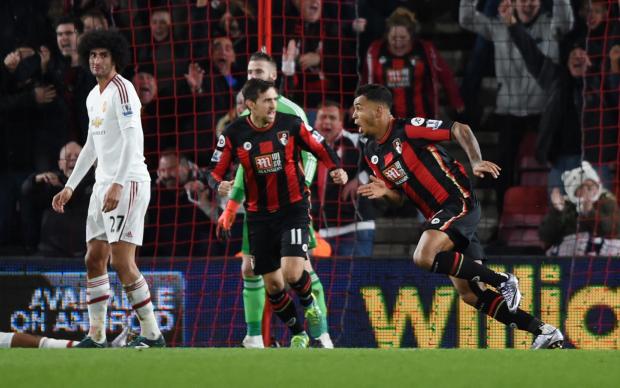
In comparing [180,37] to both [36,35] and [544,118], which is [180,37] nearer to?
[36,35]

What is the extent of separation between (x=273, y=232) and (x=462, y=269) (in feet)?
5.36

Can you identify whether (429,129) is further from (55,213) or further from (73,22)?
(73,22)

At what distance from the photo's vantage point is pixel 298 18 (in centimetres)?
1147

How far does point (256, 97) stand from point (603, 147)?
3.97 meters

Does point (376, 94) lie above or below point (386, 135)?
above

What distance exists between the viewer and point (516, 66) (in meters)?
11.6

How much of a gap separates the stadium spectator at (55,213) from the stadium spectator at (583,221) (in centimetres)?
396

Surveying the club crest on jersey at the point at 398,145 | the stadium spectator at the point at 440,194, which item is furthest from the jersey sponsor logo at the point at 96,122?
the club crest on jersey at the point at 398,145

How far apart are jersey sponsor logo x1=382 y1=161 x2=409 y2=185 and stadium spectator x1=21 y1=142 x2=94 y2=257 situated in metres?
3.50

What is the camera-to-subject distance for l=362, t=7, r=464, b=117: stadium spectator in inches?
448

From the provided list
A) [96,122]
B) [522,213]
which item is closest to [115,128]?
[96,122]

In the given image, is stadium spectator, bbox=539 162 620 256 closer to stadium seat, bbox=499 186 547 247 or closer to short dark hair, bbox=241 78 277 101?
stadium seat, bbox=499 186 547 247

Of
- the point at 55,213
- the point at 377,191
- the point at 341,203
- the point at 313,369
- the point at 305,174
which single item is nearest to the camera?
the point at 313,369

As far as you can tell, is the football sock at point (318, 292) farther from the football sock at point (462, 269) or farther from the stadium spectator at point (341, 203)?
the football sock at point (462, 269)
